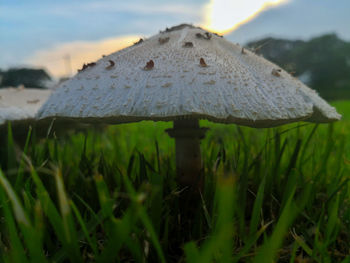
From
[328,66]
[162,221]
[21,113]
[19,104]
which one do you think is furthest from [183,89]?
[328,66]

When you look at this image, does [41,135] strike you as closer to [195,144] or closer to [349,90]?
[195,144]

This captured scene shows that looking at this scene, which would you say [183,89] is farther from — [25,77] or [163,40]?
[25,77]

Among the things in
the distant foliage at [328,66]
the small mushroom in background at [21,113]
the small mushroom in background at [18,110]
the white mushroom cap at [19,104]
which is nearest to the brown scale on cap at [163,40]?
the small mushroom in background at [21,113]

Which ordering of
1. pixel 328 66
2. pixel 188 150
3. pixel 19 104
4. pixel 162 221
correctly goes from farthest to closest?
pixel 328 66 → pixel 19 104 → pixel 188 150 → pixel 162 221

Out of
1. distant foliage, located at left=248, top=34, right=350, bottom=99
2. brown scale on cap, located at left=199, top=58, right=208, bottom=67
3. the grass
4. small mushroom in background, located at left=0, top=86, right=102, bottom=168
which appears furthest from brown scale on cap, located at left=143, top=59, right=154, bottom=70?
distant foliage, located at left=248, top=34, right=350, bottom=99

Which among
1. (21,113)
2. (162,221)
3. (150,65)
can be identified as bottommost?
(162,221)

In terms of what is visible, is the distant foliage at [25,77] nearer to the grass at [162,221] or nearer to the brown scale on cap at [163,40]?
the grass at [162,221]

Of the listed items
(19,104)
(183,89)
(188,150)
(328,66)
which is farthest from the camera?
(328,66)
